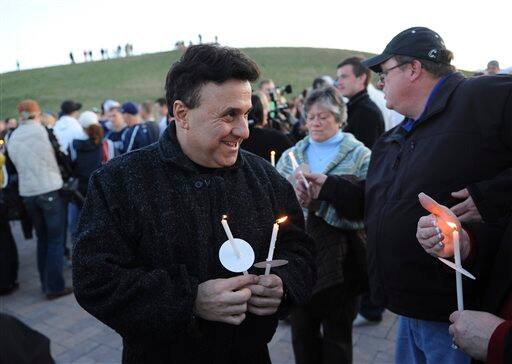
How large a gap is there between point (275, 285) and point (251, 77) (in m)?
0.83

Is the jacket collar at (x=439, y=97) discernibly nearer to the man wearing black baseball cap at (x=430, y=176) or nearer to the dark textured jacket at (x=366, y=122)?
the man wearing black baseball cap at (x=430, y=176)

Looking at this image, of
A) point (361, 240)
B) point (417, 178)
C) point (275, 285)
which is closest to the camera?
point (275, 285)

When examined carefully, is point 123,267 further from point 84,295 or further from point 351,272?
point 351,272

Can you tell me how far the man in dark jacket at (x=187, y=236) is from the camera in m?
1.46

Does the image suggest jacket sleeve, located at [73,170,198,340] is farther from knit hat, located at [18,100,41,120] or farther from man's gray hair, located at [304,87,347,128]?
knit hat, located at [18,100,41,120]

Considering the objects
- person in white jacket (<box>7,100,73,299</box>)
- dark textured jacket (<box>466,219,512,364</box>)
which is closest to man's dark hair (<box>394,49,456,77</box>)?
dark textured jacket (<box>466,219,512,364</box>)

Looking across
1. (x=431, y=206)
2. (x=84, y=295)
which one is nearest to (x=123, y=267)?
(x=84, y=295)

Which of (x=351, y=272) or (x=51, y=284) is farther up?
(x=351, y=272)

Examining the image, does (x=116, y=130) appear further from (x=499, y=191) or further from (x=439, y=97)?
(x=499, y=191)

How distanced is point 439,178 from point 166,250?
49.8 inches

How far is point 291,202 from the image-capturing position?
192cm

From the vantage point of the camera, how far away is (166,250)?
1556 mm

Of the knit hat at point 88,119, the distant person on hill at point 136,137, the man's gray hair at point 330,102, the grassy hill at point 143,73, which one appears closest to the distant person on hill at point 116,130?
the distant person on hill at point 136,137

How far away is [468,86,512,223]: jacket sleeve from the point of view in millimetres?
1729
